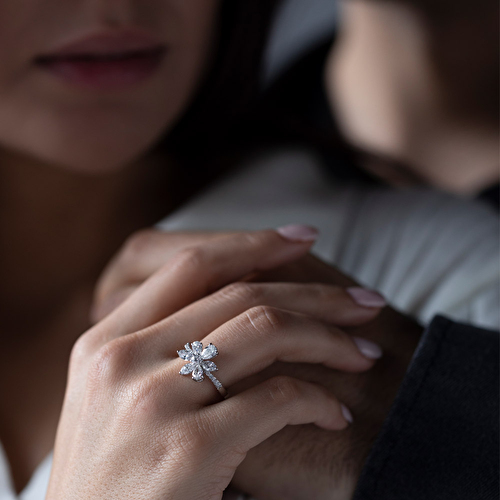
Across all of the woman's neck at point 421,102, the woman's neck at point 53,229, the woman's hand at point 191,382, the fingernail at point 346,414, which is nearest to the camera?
the woman's hand at point 191,382

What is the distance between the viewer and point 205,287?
0.71 m

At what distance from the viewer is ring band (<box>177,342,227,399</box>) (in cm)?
55

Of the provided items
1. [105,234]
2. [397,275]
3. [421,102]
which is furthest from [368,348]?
[421,102]

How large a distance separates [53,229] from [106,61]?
460 millimetres

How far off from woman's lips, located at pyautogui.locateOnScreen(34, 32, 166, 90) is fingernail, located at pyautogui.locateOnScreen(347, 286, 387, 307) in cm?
58

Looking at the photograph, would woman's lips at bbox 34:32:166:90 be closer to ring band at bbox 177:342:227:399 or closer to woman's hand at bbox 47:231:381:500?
woman's hand at bbox 47:231:381:500

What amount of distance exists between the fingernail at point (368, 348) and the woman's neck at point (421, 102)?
0.81 metres

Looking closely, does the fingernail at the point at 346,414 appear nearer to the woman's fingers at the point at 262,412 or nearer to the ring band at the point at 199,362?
the woman's fingers at the point at 262,412

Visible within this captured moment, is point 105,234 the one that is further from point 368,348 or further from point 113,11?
point 368,348

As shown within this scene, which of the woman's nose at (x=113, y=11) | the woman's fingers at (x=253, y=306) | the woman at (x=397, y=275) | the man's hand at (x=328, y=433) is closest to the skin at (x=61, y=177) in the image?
the woman's nose at (x=113, y=11)

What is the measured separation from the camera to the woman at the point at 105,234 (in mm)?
546

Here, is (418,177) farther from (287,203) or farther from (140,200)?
(140,200)

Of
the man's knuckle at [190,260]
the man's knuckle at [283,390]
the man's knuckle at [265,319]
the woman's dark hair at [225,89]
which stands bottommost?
the man's knuckle at [283,390]

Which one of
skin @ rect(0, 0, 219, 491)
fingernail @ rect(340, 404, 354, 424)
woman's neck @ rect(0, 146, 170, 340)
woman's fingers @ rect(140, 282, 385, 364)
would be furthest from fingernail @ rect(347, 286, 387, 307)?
woman's neck @ rect(0, 146, 170, 340)
